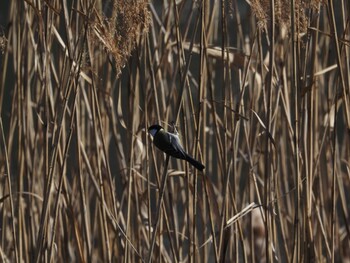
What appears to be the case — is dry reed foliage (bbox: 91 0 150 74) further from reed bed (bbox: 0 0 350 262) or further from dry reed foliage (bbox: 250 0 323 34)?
dry reed foliage (bbox: 250 0 323 34)

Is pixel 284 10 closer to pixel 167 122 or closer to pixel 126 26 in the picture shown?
pixel 126 26

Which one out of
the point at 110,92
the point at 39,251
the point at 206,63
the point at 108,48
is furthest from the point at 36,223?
the point at 108,48

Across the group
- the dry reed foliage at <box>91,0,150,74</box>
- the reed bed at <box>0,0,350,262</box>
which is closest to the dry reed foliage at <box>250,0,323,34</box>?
the reed bed at <box>0,0,350,262</box>

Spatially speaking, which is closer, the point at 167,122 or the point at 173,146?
the point at 173,146

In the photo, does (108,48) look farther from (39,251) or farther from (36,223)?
(36,223)

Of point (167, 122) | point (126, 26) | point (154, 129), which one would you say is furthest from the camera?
point (167, 122)

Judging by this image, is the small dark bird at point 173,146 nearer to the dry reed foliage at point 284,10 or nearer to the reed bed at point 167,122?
the reed bed at point 167,122

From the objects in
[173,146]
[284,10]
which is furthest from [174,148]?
→ [284,10]

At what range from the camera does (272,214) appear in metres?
1.99

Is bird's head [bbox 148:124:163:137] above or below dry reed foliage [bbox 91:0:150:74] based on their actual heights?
below

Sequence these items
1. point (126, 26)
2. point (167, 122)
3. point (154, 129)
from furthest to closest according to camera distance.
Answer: point (167, 122) < point (154, 129) < point (126, 26)

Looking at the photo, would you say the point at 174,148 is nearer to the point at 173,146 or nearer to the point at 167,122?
the point at 173,146

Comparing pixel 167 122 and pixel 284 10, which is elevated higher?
pixel 284 10

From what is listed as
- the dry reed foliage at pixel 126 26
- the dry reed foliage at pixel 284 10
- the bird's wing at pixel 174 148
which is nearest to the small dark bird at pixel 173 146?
the bird's wing at pixel 174 148
